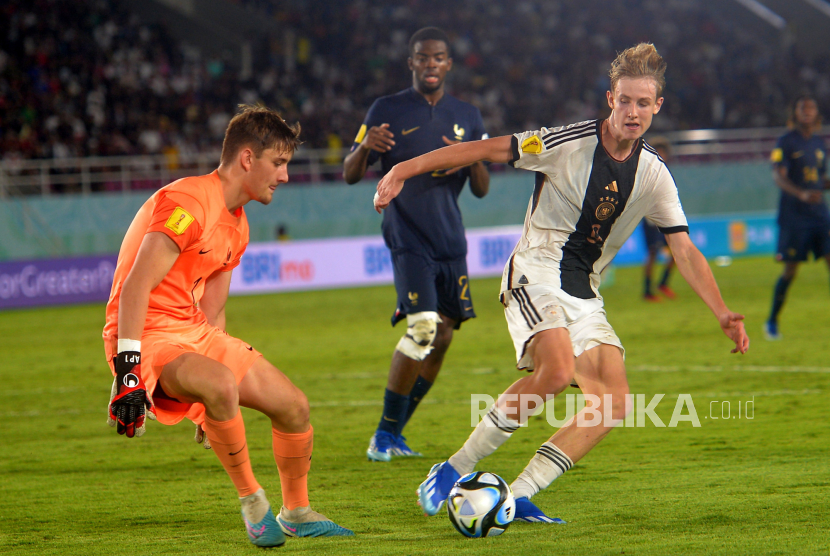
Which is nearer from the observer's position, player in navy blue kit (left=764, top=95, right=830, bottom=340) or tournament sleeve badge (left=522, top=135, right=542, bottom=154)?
tournament sleeve badge (left=522, top=135, right=542, bottom=154)

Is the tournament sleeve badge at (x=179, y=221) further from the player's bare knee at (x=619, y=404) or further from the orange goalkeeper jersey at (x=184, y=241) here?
the player's bare knee at (x=619, y=404)

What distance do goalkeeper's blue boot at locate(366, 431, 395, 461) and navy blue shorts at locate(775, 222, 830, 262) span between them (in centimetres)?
568

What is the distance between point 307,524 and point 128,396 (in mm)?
985

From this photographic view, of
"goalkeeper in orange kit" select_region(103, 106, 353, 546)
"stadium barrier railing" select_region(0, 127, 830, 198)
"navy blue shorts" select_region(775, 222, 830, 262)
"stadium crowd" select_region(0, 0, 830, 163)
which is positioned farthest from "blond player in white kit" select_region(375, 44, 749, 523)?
"stadium crowd" select_region(0, 0, 830, 163)

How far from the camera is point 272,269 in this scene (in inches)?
674

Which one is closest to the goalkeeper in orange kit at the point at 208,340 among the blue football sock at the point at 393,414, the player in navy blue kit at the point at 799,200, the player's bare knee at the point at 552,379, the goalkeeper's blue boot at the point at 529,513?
the goalkeeper's blue boot at the point at 529,513

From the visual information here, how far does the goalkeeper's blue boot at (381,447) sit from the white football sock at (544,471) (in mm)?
1581

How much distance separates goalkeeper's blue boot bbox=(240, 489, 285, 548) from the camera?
12.0 ft

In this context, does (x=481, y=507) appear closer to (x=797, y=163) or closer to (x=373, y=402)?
(x=373, y=402)

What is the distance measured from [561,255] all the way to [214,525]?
198cm

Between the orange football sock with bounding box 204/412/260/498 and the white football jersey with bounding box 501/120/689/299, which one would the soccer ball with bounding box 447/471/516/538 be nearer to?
the orange football sock with bounding box 204/412/260/498

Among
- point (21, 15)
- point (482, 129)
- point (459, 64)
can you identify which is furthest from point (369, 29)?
point (482, 129)

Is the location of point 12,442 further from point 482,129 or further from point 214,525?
point 482,129

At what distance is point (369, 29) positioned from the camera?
27.4 meters
